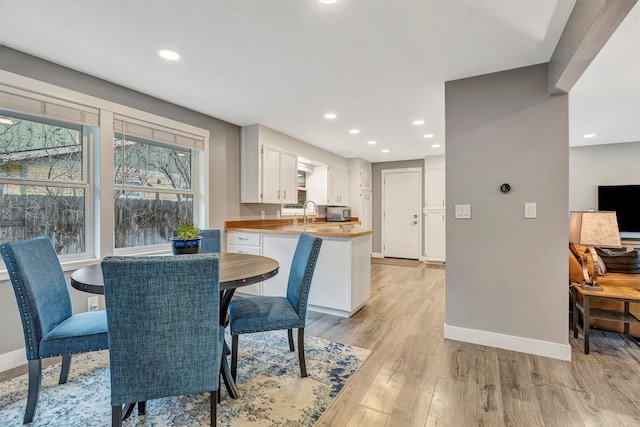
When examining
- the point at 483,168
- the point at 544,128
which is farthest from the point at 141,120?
the point at 544,128

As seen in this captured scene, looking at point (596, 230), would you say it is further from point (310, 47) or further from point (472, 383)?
point (310, 47)

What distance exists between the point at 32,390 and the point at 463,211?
10.2ft

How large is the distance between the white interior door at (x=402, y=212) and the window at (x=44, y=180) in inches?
225

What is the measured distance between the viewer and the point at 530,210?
7.76 feet

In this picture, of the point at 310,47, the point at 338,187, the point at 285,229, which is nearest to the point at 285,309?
the point at 285,229

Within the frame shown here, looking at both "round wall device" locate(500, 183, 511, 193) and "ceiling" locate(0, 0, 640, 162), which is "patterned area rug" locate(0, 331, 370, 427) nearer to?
"round wall device" locate(500, 183, 511, 193)

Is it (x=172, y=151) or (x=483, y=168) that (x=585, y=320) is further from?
(x=172, y=151)

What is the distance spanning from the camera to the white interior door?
664 cm

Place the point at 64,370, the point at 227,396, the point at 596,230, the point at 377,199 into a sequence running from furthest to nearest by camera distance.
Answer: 1. the point at 377,199
2. the point at 596,230
3. the point at 64,370
4. the point at 227,396

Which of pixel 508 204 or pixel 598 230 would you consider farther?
pixel 508 204

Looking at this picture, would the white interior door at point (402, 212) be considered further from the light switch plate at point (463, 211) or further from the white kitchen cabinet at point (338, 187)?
the light switch plate at point (463, 211)

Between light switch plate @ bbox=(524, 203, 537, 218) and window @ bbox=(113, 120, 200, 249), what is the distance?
3.44m

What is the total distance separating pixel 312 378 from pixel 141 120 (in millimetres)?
2852

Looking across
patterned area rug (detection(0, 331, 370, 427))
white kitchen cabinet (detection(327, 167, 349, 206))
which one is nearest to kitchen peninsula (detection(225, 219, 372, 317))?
patterned area rug (detection(0, 331, 370, 427))
